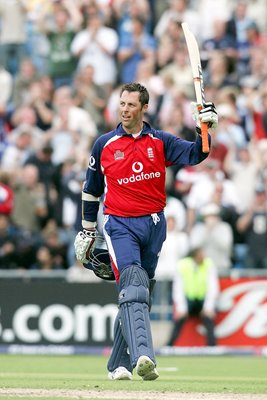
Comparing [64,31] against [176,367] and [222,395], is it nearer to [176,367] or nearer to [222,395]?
→ [176,367]

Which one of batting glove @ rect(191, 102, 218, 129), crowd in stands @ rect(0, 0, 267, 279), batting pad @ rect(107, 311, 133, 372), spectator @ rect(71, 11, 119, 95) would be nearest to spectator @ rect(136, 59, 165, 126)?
crowd in stands @ rect(0, 0, 267, 279)

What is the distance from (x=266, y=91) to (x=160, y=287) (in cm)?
418

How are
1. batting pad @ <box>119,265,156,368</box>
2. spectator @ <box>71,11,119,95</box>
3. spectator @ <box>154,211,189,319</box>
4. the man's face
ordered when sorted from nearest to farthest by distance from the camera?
batting pad @ <box>119,265,156,368</box> < the man's face < spectator @ <box>154,211,189,319</box> < spectator @ <box>71,11,119,95</box>

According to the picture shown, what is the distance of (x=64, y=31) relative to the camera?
23.5 m

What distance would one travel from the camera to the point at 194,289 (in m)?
18.9

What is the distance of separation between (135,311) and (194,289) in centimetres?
832

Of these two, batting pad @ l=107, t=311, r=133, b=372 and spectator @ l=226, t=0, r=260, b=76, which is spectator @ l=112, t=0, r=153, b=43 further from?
batting pad @ l=107, t=311, r=133, b=372

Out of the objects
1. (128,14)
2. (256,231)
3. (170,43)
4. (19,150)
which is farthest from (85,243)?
(128,14)

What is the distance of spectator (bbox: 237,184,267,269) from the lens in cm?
→ 1941

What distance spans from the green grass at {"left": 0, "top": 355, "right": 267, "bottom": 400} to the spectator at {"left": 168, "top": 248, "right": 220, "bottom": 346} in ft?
2.17

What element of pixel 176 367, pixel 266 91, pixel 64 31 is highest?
pixel 64 31

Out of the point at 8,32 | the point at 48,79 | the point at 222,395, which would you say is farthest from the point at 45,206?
the point at 222,395

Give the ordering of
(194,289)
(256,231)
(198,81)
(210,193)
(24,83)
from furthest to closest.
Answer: (24,83) < (210,193) < (256,231) < (194,289) < (198,81)

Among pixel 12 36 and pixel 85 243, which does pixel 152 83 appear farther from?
pixel 85 243
